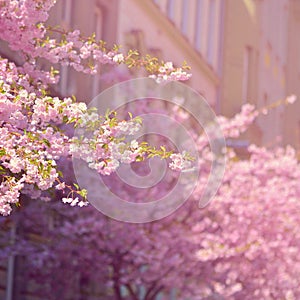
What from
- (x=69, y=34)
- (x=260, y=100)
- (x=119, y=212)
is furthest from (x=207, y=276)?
(x=260, y=100)

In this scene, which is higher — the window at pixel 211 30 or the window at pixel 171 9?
the window at pixel 211 30

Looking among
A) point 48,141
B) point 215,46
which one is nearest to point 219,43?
point 215,46

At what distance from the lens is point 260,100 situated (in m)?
46.2

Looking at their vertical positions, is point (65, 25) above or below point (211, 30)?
below

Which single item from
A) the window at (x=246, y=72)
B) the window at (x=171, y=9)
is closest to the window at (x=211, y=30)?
the window at (x=246, y=72)

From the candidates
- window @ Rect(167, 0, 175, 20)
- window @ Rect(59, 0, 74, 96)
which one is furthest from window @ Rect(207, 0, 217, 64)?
window @ Rect(59, 0, 74, 96)

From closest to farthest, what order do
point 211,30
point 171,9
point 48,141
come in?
point 48,141 < point 171,9 < point 211,30

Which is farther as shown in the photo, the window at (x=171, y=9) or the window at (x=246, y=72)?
the window at (x=246, y=72)

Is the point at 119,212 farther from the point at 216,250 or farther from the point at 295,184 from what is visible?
the point at 295,184

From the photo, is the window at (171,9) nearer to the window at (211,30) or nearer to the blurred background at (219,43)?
the blurred background at (219,43)

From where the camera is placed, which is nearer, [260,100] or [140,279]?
[140,279]

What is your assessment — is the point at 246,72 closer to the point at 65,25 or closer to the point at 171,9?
the point at 171,9

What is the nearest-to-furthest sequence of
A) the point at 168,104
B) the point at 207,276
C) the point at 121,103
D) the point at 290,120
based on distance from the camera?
the point at 207,276 < the point at 121,103 < the point at 168,104 < the point at 290,120

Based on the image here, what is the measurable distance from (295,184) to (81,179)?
15.2ft
